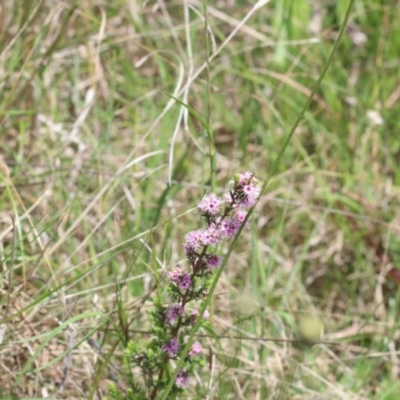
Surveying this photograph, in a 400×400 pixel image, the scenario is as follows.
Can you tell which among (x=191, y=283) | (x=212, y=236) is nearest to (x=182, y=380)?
(x=191, y=283)

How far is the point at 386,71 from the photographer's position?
306 centimetres

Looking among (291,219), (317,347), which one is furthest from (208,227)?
(291,219)

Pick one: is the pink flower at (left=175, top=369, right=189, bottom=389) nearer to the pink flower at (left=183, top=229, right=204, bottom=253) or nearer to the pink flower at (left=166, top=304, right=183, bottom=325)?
the pink flower at (left=166, top=304, right=183, bottom=325)

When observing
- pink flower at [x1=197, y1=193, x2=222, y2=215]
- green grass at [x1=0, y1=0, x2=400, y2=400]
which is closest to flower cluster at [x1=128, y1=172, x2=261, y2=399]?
pink flower at [x1=197, y1=193, x2=222, y2=215]

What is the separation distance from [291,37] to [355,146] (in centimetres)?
59

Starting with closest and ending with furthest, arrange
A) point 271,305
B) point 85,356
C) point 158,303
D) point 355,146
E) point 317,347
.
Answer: point 158,303
point 85,356
point 317,347
point 271,305
point 355,146

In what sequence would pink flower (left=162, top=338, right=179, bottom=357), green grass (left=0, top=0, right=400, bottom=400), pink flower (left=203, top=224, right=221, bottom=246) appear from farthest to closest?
1. green grass (left=0, top=0, right=400, bottom=400)
2. pink flower (left=162, top=338, right=179, bottom=357)
3. pink flower (left=203, top=224, right=221, bottom=246)

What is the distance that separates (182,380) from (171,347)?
0.29 feet

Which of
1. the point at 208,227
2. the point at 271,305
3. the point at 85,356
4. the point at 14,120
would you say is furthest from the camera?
the point at 14,120

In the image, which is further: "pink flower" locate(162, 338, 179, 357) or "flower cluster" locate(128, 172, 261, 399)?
"pink flower" locate(162, 338, 179, 357)

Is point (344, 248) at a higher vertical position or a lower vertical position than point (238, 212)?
lower

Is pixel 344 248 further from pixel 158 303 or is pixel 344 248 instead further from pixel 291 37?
pixel 158 303

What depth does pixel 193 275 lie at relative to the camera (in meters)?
1.29

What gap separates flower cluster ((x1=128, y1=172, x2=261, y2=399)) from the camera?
1.22 m
